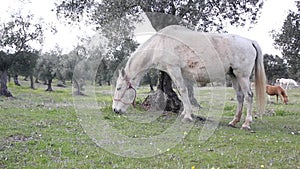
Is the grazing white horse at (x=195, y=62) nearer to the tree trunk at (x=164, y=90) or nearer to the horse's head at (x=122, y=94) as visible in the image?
the horse's head at (x=122, y=94)

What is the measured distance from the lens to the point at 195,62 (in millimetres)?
11836

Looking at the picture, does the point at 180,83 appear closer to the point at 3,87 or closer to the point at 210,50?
the point at 210,50

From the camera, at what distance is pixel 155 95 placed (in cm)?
1616

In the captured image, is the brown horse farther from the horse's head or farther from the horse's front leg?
the horse's head

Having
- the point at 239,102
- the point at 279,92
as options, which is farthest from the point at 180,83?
the point at 279,92

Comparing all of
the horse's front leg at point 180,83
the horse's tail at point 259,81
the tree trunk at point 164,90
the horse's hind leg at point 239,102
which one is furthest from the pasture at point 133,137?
the tree trunk at point 164,90

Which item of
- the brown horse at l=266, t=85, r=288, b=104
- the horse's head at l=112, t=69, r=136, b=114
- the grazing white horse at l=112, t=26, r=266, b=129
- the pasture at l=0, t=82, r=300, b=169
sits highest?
the grazing white horse at l=112, t=26, r=266, b=129

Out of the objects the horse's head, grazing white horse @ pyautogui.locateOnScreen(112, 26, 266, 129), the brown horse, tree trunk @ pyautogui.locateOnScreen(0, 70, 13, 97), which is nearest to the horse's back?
grazing white horse @ pyautogui.locateOnScreen(112, 26, 266, 129)

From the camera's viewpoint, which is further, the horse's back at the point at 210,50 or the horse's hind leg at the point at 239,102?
the horse's hind leg at the point at 239,102

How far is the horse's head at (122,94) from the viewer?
38.1 ft

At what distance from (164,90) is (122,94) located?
4270 millimetres

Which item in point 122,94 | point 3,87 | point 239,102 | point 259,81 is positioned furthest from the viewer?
point 3,87

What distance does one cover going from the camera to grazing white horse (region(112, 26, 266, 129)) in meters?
11.6

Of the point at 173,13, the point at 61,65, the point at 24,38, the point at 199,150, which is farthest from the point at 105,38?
the point at 61,65
